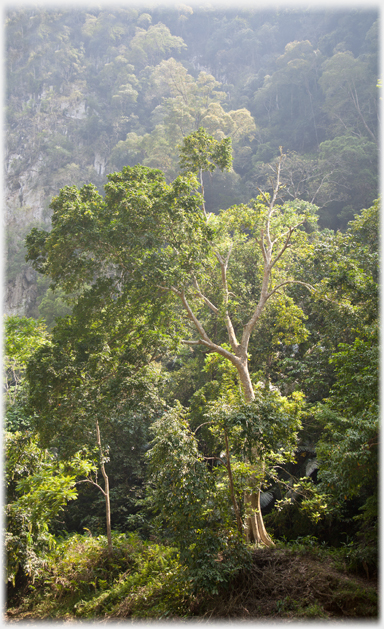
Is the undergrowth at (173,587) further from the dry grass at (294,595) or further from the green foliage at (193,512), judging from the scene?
the green foliage at (193,512)

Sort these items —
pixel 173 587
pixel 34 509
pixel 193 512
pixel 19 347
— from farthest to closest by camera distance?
1. pixel 19 347
2. pixel 34 509
3. pixel 173 587
4. pixel 193 512

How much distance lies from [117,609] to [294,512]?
3991mm

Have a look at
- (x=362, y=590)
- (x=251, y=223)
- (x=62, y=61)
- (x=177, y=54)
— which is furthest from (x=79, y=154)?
(x=362, y=590)

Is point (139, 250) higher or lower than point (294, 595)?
higher

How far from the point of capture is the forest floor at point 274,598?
454 cm

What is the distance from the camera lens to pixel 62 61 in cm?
4106

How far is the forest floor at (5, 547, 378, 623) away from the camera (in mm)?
4543

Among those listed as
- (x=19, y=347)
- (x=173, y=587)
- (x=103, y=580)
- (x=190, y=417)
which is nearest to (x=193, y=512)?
(x=173, y=587)

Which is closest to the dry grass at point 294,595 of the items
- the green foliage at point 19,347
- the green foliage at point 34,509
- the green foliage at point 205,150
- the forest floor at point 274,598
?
the forest floor at point 274,598

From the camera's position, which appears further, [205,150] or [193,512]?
[205,150]

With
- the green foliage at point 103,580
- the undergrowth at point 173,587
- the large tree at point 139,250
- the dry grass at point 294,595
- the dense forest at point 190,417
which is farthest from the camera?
the large tree at point 139,250

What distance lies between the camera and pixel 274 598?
4.95m

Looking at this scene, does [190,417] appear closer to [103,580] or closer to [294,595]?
[103,580]

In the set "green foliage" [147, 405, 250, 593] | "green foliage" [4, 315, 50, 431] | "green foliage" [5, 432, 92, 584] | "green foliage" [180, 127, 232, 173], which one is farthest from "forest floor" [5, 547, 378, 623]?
"green foliage" [180, 127, 232, 173]
